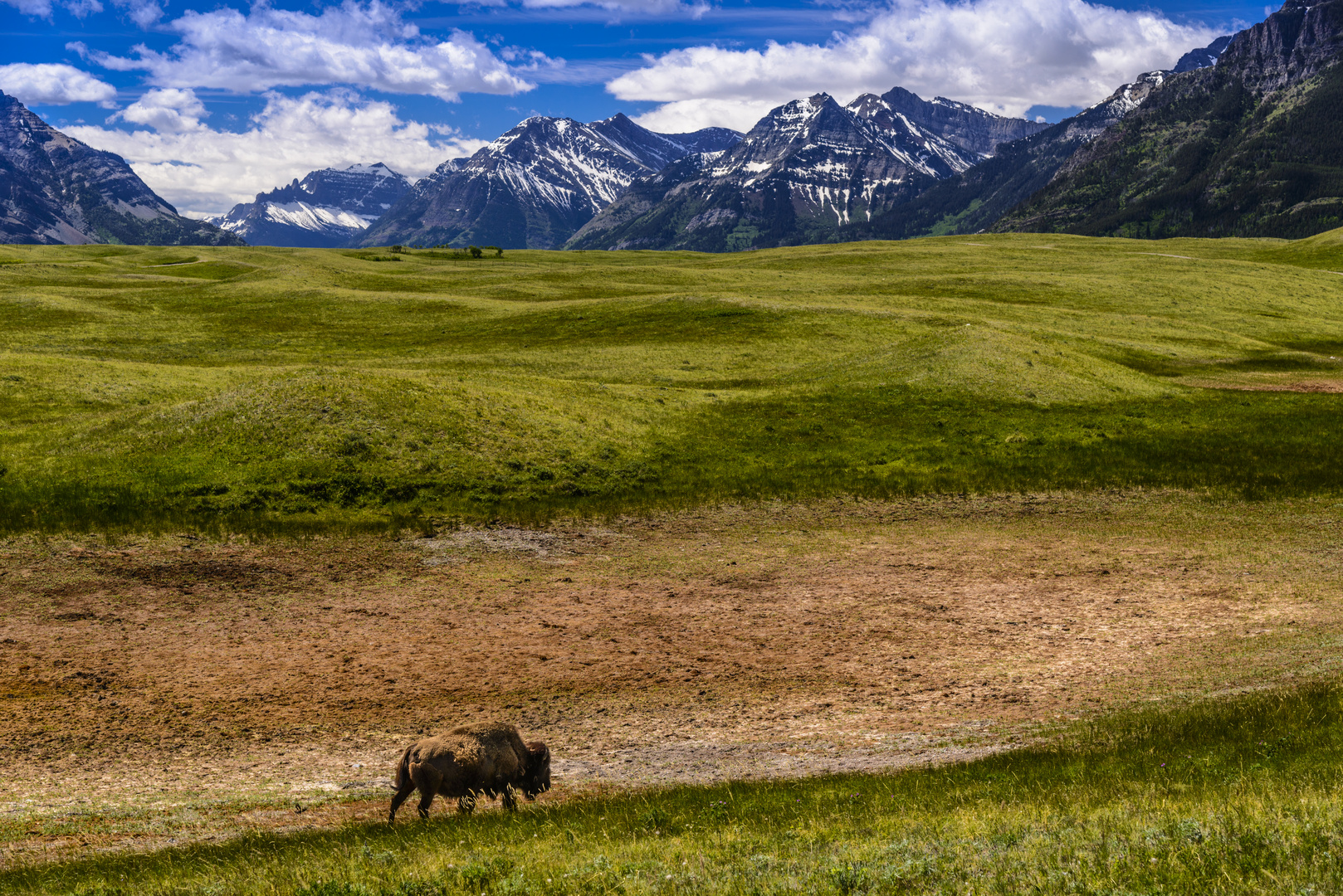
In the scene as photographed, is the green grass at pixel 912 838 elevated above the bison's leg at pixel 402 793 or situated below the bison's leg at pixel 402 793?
above

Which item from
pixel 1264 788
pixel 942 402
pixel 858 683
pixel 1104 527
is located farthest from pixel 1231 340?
pixel 1264 788

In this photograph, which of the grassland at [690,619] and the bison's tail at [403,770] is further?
the bison's tail at [403,770]

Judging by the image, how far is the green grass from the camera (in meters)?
9.59

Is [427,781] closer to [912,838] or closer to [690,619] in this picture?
[912,838]

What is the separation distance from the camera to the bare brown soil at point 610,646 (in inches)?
711

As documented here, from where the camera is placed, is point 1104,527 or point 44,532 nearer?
point 44,532

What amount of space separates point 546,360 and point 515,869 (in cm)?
6345

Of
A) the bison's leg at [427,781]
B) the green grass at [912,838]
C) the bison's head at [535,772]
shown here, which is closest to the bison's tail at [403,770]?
the bison's leg at [427,781]

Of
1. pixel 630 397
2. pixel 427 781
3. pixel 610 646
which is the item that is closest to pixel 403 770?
pixel 427 781

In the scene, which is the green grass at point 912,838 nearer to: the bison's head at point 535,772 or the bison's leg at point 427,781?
the bison's leg at point 427,781

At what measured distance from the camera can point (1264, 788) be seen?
11.8 meters

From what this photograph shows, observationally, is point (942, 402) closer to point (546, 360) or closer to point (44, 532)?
point (546, 360)

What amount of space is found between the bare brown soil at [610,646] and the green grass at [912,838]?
2.12 metres

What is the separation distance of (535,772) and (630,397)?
40.2 m
